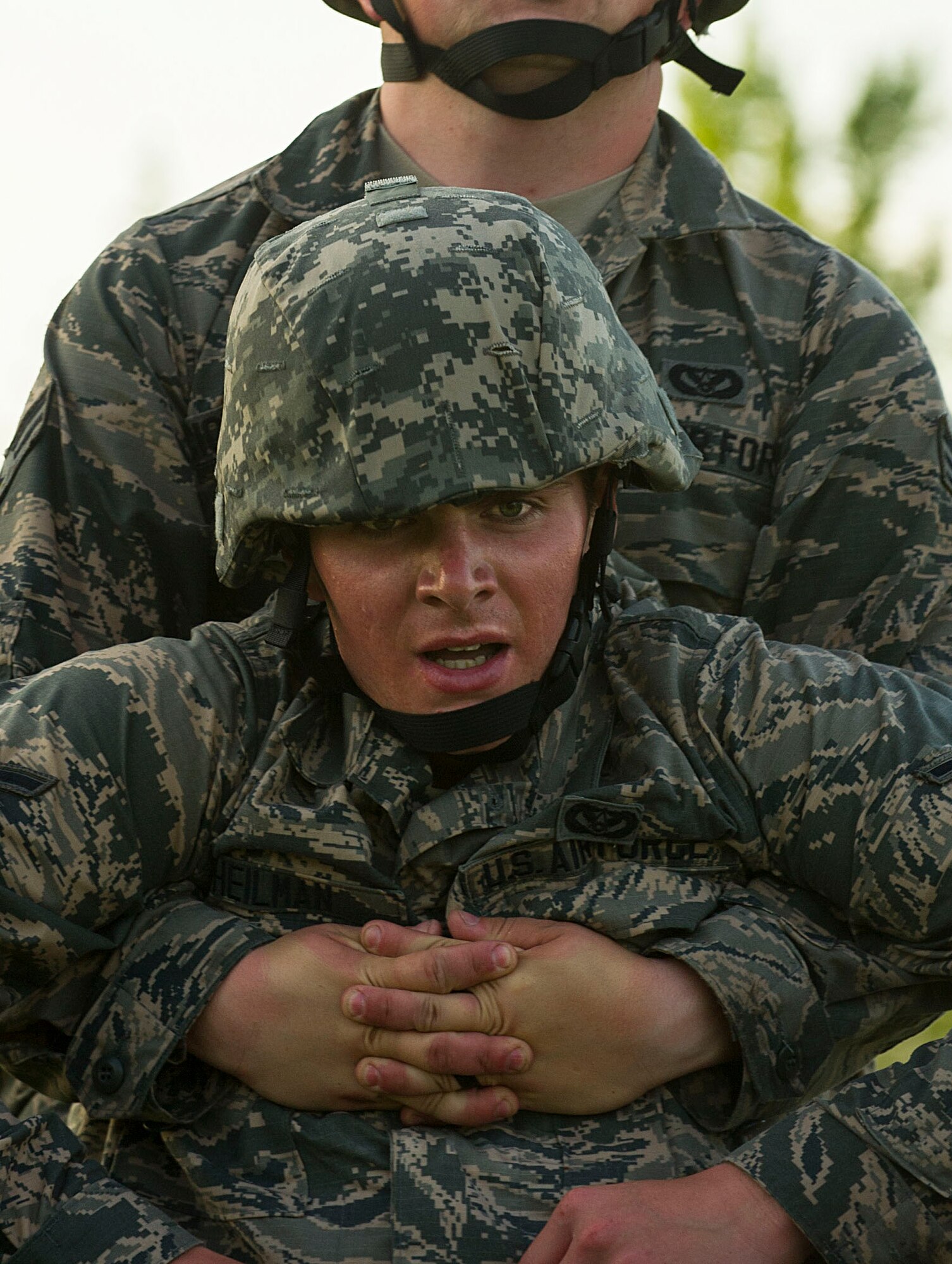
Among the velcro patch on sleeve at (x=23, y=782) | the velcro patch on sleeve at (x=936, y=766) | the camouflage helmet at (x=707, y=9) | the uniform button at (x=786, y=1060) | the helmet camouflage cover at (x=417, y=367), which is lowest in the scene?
the uniform button at (x=786, y=1060)

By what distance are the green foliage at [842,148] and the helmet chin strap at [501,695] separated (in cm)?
724

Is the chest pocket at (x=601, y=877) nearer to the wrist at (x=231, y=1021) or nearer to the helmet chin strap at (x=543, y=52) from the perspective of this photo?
the wrist at (x=231, y=1021)

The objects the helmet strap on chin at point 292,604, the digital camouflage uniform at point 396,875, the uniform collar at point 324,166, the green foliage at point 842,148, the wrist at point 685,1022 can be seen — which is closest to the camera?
the digital camouflage uniform at point 396,875

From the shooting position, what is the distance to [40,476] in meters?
3.36

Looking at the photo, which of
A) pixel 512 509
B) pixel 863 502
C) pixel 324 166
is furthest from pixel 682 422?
pixel 512 509

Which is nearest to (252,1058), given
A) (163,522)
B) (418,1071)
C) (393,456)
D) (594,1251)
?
(418,1071)

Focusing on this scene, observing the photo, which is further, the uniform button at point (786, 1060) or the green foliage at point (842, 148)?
the green foliage at point (842, 148)

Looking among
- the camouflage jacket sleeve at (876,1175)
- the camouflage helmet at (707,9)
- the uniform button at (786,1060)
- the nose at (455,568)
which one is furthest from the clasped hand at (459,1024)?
the camouflage helmet at (707,9)

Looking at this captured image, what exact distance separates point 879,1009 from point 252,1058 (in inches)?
38.3

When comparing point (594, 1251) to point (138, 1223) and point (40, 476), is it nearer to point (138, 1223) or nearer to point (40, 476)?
point (138, 1223)

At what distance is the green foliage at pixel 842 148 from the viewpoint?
9461 mm

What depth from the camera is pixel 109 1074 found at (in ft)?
8.32

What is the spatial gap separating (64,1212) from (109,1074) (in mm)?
235

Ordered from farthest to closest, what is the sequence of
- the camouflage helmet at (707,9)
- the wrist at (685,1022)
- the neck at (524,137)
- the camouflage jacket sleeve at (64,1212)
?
the camouflage helmet at (707,9)
the neck at (524,137)
the wrist at (685,1022)
the camouflage jacket sleeve at (64,1212)
